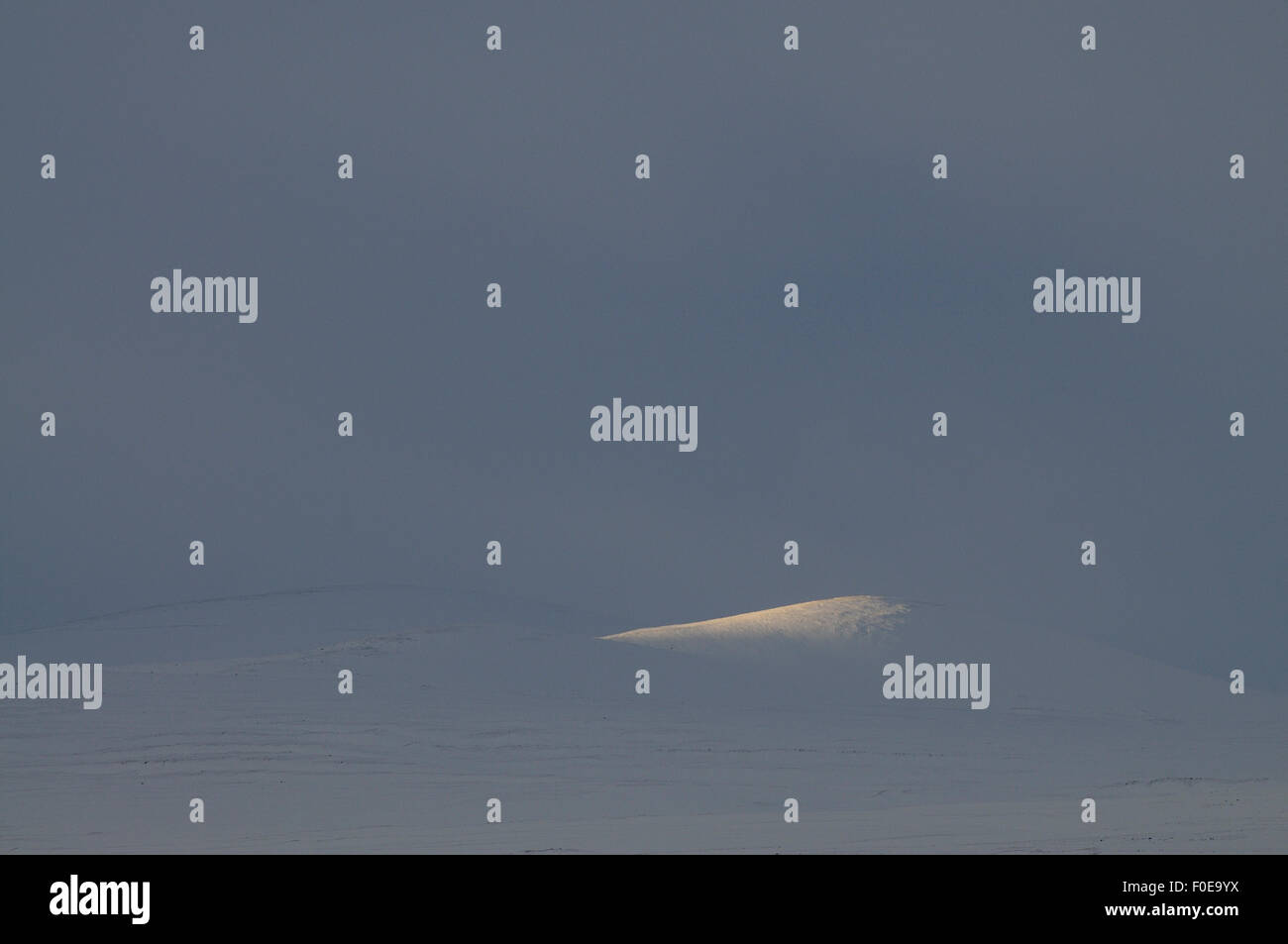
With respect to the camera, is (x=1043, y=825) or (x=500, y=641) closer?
(x=1043, y=825)

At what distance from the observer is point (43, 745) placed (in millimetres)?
17266

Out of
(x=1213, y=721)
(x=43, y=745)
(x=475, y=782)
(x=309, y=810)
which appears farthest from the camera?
(x=1213, y=721)

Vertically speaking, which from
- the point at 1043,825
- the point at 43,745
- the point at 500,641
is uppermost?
the point at 500,641

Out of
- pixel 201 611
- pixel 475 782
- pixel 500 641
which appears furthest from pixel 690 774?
pixel 201 611

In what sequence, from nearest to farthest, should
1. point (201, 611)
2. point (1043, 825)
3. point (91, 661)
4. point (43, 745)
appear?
point (1043, 825), point (43, 745), point (91, 661), point (201, 611)

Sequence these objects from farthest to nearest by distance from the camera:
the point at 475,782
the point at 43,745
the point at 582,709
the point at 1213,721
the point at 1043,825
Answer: the point at 1213,721 → the point at 582,709 → the point at 43,745 → the point at 475,782 → the point at 1043,825

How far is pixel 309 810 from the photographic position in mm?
14023

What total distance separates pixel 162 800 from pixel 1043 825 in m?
8.23

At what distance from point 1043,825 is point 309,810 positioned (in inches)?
263

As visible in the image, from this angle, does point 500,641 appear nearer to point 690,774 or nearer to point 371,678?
point 371,678

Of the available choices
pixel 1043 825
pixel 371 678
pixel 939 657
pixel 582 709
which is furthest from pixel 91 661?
pixel 1043 825

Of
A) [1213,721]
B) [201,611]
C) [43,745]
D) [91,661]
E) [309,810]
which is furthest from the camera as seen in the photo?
[201,611]

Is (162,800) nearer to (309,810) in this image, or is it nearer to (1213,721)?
(309,810)

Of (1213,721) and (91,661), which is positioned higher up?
(91,661)
